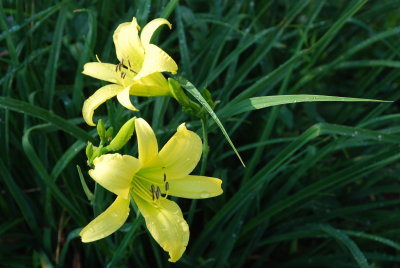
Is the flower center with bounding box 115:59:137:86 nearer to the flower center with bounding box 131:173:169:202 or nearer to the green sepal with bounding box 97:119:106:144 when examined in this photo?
the green sepal with bounding box 97:119:106:144

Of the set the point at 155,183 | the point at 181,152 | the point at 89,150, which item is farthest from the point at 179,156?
the point at 89,150

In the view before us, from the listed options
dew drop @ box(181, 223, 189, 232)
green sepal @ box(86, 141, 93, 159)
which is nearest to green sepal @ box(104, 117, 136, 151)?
green sepal @ box(86, 141, 93, 159)

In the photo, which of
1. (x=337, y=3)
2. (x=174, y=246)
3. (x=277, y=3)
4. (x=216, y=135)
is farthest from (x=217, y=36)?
(x=174, y=246)

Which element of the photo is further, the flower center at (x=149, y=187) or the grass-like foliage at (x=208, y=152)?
the grass-like foliage at (x=208, y=152)

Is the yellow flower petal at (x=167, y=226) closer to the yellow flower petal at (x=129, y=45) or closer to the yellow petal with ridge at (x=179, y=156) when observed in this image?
the yellow petal with ridge at (x=179, y=156)

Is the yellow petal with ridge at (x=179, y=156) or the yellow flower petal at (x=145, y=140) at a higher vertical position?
the yellow flower petal at (x=145, y=140)

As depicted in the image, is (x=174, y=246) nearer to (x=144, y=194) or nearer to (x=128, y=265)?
(x=144, y=194)

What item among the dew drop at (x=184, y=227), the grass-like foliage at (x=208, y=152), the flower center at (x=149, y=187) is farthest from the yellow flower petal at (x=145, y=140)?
the grass-like foliage at (x=208, y=152)
